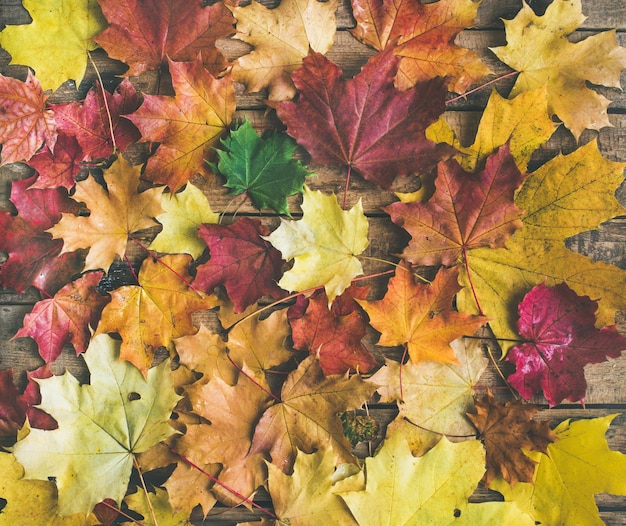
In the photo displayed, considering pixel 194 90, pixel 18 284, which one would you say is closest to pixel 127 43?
pixel 194 90

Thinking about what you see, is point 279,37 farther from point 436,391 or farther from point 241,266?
point 436,391

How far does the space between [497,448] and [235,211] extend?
86 cm

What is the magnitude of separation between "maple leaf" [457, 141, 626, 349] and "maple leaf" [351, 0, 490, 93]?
315mm

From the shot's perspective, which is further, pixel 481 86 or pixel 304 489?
pixel 481 86

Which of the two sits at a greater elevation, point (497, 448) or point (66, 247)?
point (66, 247)

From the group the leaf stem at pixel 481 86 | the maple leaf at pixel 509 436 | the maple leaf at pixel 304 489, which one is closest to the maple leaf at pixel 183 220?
the maple leaf at pixel 304 489

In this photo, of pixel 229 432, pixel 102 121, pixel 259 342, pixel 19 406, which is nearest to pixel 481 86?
pixel 259 342

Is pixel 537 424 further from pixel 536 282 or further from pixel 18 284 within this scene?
pixel 18 284

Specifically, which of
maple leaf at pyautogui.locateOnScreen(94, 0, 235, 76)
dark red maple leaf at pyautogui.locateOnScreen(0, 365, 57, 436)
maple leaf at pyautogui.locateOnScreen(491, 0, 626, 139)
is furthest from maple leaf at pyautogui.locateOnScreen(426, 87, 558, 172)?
dark red maple leaf at pyautogui.locateOnScreen(0, 365, 57, 436)

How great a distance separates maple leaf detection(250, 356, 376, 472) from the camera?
1283 millimetres

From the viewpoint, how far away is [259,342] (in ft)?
4.42

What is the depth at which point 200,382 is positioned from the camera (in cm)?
132

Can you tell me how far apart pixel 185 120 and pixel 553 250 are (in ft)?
3.09

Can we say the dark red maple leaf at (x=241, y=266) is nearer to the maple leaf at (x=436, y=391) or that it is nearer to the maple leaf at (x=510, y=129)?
the maple leaf at (x=436, y=391)
